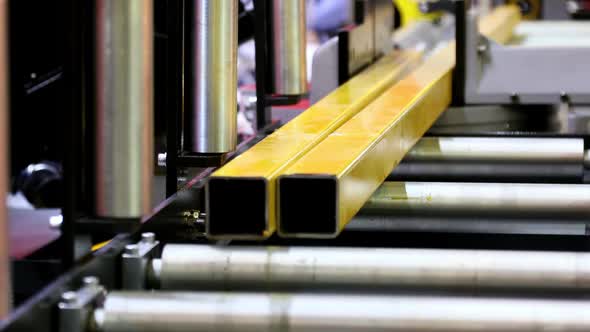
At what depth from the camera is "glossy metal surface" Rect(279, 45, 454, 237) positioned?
1137 mm

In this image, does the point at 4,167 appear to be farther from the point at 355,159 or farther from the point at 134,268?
the point at 355,159

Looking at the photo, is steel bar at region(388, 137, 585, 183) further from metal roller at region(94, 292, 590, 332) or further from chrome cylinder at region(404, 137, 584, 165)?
metal roller at region(94, 292, 590, 332)

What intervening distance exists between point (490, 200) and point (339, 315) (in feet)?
1.76

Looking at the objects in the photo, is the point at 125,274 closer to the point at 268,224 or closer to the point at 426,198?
the point at 268,224

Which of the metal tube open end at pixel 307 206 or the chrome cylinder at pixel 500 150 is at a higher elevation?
the chrome cylinder at pixel 500 150

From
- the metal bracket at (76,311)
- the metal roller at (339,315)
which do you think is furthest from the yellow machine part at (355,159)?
the metal bracket at (76,311)

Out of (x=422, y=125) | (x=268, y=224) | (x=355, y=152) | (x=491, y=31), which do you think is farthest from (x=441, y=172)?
(x=491, y=31)

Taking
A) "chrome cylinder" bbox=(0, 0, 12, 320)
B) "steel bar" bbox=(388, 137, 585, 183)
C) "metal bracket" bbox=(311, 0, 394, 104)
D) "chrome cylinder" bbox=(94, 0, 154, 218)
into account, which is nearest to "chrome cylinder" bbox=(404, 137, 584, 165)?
"steel bar" bbox=(388, 137, 585, 183)

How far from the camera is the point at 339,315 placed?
105 centimetres

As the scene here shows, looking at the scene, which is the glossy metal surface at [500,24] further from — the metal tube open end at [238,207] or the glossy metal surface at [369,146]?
the metal tube open end at [238,207]

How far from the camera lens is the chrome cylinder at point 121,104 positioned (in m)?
1.06

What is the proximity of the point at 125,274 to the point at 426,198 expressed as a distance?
54cm

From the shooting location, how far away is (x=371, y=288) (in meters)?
1.21

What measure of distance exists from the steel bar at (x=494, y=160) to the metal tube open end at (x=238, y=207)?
2.61 ft
